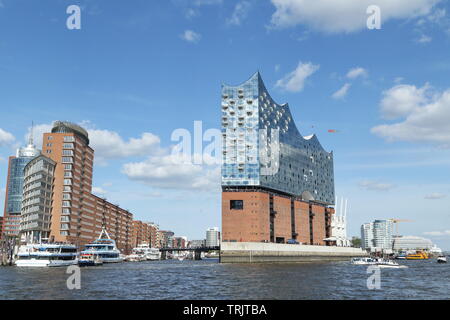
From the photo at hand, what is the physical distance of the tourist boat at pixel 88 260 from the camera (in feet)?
443

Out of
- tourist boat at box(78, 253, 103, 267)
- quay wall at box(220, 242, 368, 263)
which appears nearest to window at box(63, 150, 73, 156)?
tourist boat at box(78, 253, 103, 267)

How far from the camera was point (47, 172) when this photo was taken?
177875 millimetres

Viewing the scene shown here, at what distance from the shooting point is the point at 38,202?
173m

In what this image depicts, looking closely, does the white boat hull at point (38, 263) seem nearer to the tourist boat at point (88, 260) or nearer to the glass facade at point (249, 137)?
the tourist boat at point (88, 260)

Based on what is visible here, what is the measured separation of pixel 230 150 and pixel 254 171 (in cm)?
1274

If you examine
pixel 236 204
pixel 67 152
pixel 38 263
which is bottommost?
pixel 38 263

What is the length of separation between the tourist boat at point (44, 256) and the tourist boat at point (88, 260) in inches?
329

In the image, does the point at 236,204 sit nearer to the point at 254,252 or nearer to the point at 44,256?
the point at 254,252

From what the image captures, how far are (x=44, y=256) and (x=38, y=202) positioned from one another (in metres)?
60.5

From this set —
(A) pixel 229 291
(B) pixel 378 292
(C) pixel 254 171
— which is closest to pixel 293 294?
(A) pixel 229 291

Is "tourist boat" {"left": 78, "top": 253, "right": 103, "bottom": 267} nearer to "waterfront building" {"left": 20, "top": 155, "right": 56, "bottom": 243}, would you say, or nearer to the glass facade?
"waterfront building" {"left": 20, "top": 155, "right": 56, "bottom": 243}

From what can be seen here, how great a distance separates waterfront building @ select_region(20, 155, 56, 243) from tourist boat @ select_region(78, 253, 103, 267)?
28.1 m

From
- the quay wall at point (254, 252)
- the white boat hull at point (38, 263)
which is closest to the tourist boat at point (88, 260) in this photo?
the white boat hull at point (38, 263)

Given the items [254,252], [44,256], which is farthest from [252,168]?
[44,256]
